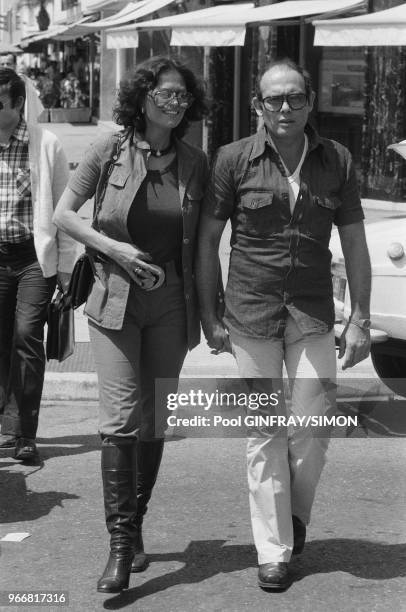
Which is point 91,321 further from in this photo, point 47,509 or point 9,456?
point 9,456

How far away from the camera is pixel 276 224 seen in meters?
4.22

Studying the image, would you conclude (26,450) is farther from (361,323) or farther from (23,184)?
(361,323)

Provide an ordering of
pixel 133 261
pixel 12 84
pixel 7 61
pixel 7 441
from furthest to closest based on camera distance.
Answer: pixel 7 61 → pixel 7 441 → pixel 12 84 → pixel 133 261

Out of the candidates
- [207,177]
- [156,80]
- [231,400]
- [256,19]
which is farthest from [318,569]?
[256,19]

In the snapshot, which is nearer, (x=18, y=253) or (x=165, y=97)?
(x=165, y=97)

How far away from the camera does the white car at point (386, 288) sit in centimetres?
662

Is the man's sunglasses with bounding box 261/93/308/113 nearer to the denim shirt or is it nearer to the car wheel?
the denim shirt

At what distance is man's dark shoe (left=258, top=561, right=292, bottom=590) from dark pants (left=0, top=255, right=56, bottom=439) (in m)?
2.09

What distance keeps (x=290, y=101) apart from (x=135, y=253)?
2.47 ft

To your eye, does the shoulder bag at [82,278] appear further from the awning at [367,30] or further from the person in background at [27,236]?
the awning at [367,30]

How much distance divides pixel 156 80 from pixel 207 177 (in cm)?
39

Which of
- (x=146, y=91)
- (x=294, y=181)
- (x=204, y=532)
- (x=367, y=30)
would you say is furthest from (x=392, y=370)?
(x=367, y=30)

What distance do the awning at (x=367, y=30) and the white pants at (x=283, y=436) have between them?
27.5 feet

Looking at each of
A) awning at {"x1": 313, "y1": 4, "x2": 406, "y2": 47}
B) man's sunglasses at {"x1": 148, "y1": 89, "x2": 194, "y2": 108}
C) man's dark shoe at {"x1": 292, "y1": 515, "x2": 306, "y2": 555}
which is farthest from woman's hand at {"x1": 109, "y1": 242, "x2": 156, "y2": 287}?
awning at {"x1": 313, "y1": 4, "x2": 406, "y2": 47}
